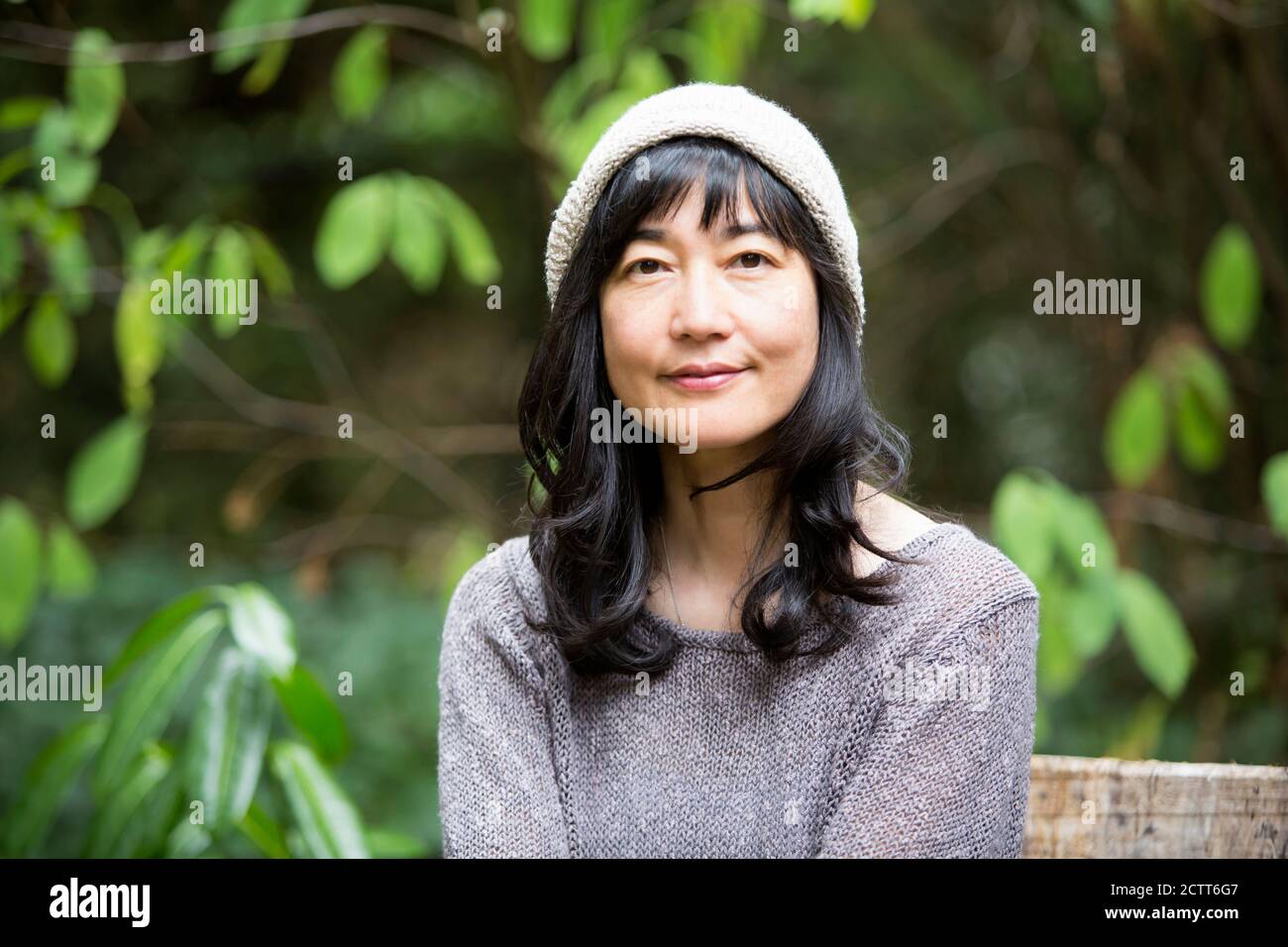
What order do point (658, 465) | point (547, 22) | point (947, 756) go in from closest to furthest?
point (947, 756)
point (658, 465)
point (547, 22)

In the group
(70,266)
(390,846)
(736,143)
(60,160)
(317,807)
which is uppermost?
(60,160)

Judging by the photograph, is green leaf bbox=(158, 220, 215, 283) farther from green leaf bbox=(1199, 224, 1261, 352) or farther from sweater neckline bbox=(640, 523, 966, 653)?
green leaf bbox=(1199, 224, 1261, 352)

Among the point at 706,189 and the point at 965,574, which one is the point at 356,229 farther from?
the point at 965,574

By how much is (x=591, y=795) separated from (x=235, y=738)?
639mm

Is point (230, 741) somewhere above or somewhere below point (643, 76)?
below

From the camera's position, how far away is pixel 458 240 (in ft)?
7.83

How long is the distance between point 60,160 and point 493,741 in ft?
4.64

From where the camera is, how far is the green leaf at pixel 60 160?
2283mm

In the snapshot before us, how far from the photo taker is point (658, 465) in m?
1.71

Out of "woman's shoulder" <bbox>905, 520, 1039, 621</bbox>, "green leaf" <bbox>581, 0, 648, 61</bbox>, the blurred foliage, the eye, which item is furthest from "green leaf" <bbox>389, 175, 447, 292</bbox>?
"woman's shoulder" <bbox>905, 520, 1039, 621</bbox>

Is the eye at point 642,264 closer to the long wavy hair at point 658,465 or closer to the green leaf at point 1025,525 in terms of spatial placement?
the long wavy hair at point 658,465

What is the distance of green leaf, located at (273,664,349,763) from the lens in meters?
1.99

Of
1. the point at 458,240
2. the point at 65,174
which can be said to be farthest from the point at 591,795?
the point at 65,174

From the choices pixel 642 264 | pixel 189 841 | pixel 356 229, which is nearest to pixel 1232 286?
pixel 642 264
